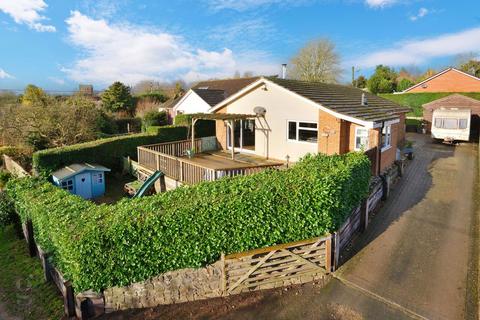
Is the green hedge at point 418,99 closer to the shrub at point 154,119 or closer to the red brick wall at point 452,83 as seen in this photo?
the red brick wall at point 452,83

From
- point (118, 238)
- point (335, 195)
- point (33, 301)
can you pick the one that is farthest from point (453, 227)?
point (33, 301)

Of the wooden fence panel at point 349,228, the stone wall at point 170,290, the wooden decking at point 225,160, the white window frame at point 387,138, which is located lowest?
the stone wall at point 170,290

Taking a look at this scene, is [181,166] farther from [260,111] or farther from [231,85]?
[231,85]

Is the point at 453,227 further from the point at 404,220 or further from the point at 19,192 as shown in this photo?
the point at 19,192

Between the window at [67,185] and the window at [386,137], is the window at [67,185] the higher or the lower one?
the lower one

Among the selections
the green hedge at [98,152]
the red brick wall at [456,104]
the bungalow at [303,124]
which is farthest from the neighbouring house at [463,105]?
the green hedge at [98,152]

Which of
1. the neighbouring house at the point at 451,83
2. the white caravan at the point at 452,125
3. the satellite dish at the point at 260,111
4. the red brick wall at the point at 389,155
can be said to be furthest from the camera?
the neighbouring house at the point at 451,83
